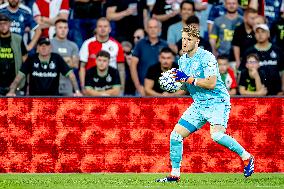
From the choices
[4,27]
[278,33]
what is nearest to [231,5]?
[278,33]

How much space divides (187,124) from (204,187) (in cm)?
108

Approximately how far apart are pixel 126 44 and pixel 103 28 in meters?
1.00

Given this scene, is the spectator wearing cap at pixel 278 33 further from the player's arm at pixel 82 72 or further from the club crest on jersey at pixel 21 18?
the club crest on jersey at pixel 21 18

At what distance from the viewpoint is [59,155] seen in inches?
549

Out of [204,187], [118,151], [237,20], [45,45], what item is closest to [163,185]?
[204,187]

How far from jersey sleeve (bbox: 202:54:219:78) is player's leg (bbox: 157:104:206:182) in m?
0.65

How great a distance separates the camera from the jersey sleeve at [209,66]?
1123 cm

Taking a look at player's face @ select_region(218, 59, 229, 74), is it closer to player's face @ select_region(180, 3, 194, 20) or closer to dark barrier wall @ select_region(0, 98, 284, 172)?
player's face @ select_region(180, 3, 194, 20)

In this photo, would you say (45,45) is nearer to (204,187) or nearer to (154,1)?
(154,1)

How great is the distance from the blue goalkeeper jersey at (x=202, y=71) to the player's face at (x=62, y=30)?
5.01m

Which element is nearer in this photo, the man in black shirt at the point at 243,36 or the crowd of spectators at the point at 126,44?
the crowd of spectators at the point at 126,44

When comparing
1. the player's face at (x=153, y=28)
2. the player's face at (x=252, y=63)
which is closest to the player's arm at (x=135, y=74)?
the player's face at (x=153, y=28)

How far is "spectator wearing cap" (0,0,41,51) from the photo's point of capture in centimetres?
1655

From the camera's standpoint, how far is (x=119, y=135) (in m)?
14.1
